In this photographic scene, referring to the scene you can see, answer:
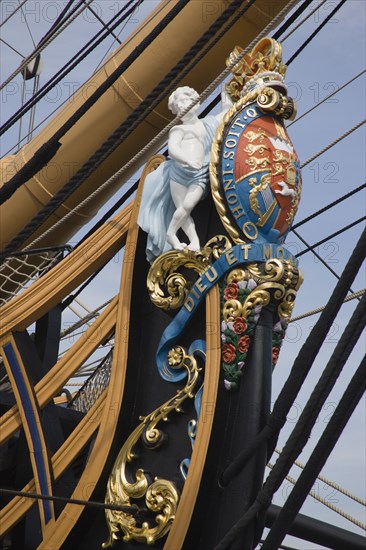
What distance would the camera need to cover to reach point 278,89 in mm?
4156

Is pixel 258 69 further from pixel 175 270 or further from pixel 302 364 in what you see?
pixel 302 364

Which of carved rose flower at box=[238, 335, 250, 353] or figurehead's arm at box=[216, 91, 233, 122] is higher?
figurehead's arm at box=[216, 91, 233, 122]

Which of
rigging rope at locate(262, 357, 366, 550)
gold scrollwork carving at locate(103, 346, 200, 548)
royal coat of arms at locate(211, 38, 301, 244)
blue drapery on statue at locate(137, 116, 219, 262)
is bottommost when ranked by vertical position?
gold scrollwork carving at locate(103, 346, 200, 548)

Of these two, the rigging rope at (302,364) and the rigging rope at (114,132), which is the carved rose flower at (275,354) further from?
the rigging rope at (114,132)

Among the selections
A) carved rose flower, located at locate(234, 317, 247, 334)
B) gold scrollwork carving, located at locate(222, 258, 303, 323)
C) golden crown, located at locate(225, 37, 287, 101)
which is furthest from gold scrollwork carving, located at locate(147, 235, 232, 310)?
golden crown, located at locate(225, 37, 287, 101)

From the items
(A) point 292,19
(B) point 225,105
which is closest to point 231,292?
(B) point 225,105

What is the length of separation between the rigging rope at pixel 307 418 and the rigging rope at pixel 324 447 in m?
0.01

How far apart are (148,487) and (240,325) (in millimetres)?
620

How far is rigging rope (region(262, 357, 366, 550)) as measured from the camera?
11.0 feet

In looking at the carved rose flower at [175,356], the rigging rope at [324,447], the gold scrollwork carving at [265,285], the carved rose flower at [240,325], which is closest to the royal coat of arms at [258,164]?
the gold scrollwork carving at [265,285]

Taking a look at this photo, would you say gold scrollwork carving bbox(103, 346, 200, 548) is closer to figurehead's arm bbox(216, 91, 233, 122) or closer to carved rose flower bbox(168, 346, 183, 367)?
carved rose flower bbox(168, 346, 183, 367)

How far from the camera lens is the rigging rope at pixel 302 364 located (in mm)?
3316

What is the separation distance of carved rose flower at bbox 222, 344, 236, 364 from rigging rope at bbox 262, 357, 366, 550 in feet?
1.80

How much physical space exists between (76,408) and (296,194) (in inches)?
56.0
